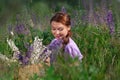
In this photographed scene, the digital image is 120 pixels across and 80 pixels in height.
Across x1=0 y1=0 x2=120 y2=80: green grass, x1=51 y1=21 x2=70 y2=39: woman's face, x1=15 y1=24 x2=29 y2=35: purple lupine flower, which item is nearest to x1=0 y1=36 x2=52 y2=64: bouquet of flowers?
x1=0 y1=0 x2=120 y2=80: green grass

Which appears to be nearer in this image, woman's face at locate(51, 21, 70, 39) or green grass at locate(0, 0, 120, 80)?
green grass at locate(0, 0, 120, 80)

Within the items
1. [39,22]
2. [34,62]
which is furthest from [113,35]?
[39,22]

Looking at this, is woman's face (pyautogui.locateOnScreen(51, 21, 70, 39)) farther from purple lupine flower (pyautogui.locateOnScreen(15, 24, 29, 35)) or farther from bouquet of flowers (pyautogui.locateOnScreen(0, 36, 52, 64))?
purple lupine flower (pyautogui.locateOnScreen(15, 24, 29, 35))

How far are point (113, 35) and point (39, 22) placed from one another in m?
2.06

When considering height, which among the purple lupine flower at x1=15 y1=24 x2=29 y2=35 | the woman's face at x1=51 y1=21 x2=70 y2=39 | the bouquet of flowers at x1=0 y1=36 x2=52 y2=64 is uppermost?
the woman's face at x1=51 y1=21 x2=70 y2=39

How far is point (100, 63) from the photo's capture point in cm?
283

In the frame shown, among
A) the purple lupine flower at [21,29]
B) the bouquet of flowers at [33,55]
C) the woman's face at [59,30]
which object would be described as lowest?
the purple lupine flower at [21,29]

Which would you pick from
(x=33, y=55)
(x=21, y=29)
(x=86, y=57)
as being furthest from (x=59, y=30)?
(x=21, y=29)

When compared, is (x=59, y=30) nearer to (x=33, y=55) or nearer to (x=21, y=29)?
(x=33, y=55)

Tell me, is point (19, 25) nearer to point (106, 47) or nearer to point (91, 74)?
point (106, 47)

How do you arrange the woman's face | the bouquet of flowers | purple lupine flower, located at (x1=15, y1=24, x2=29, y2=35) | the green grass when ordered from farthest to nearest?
purple lupine flower, located at (x1=15, y1=24, x2=29, y2=35) < the woman's face < the bouquet of flowers < the green grass

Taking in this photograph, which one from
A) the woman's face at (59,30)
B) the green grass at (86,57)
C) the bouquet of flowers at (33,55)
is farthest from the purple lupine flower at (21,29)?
the bouquet of flowers at (33,55)

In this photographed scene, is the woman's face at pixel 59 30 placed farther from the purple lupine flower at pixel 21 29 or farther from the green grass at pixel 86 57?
the purple lupine flower at pixel 21 29

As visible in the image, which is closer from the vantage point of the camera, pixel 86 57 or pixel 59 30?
pixel 86 57
